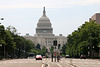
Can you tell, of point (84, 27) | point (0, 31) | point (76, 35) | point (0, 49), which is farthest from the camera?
point (76, 35)

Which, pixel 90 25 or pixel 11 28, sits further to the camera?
pixel 11 28

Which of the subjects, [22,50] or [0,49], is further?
[22,50]

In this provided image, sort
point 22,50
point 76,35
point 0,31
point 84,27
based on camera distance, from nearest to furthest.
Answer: point 0,31
point 84,27
point 76,35
point 22,50

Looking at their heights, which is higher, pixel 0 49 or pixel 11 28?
pixel 11 28

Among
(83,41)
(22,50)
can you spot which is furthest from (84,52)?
(22,50)

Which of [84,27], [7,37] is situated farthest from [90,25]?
[7,37]

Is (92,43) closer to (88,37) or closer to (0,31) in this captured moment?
(88,37)

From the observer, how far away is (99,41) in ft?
404

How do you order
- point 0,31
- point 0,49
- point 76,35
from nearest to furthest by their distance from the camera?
point 0,31
point 0,49
point 76,35

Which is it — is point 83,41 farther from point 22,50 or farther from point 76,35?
point 22,50

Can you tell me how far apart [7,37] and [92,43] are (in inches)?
1096

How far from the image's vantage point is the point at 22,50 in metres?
185

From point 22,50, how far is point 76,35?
165 feet

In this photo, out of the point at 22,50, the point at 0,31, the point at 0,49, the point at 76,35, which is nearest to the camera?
the point at 0,31
